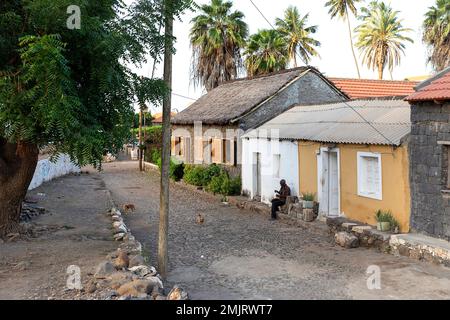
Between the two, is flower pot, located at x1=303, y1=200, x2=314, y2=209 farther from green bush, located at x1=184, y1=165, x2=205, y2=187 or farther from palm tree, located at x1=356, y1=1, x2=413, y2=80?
palm tree, located at x1=356, y1=1, x2=413, y2=80

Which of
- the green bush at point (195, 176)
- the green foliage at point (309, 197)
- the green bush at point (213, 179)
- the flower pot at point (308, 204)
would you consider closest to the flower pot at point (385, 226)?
the flower pot at point (308, 204)

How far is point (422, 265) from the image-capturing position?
10.5 meters

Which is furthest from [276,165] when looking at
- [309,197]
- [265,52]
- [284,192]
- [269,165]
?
[265,52]

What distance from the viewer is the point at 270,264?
1105cm

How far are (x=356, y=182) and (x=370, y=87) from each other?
15082mm

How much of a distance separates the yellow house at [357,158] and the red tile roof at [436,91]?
3.43 feet

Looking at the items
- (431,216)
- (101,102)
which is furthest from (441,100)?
(101,102)

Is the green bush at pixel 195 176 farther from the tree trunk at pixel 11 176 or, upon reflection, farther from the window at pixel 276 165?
the tree trunk at pixel 11 176

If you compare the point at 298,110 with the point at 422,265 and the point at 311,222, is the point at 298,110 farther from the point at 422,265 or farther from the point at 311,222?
the point at 422,265

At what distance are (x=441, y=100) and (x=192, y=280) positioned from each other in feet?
20.8

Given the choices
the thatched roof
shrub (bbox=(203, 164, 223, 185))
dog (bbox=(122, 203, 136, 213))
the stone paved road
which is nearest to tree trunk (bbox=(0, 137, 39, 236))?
the stone paved road

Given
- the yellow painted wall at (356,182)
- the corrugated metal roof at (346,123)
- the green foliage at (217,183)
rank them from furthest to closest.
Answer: the green foliage at (217,183) < the corrugated metal roof at (346,123) < the yellow painted wall at (356,182)

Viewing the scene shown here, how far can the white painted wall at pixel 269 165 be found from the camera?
17.8m

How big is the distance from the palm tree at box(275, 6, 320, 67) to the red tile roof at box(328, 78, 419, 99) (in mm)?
15283
